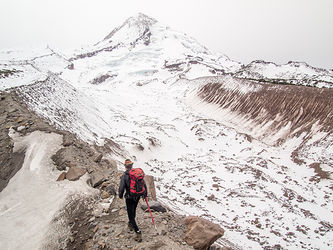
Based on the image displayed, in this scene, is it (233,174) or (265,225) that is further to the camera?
(233,174)

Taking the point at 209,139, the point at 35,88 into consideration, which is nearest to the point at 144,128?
the point at 209,139

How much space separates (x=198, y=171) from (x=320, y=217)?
915cm

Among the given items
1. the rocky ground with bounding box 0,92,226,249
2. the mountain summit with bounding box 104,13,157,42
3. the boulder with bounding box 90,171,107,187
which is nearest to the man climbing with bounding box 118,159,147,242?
the rocky ground with bounding box 0,92,226,249

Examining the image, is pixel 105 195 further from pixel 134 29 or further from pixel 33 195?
pixel 134 29

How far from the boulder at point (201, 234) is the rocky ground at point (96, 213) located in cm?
21

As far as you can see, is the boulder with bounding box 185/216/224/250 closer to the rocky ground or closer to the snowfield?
the rocky ground

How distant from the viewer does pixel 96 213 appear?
7.29 meters

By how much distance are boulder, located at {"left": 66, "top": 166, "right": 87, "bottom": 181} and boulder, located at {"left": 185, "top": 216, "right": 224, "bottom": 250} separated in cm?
488

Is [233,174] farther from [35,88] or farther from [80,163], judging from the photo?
[35,88]

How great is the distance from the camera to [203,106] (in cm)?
4903

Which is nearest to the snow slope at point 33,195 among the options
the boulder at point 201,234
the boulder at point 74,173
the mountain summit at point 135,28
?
the boulder at point 74,173

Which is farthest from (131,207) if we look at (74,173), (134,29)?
(134,29)

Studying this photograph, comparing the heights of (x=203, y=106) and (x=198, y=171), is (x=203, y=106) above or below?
above

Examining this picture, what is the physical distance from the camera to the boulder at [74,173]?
883 cm
